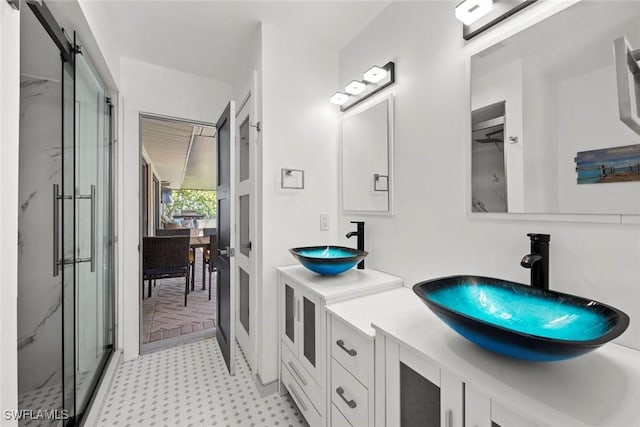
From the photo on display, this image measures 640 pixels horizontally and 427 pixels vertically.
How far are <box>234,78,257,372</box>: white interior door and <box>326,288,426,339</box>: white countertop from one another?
0.92m

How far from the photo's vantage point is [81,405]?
62.4 inches

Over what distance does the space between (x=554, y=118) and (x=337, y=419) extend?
1502 millimetres

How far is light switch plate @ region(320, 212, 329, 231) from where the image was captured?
208cm

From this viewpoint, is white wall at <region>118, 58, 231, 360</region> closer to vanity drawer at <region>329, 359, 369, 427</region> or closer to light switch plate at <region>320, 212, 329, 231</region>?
light switch plate at <region>320, 212, 329, 231</region>

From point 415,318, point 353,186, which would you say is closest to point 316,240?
point 353,186

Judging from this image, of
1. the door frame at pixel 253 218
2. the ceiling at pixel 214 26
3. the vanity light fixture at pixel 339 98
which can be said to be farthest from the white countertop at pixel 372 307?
the ceiling at pixel 214 26

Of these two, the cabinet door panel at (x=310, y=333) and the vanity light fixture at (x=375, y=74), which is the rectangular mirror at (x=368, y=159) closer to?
the vanity light fixture at (x=375, y=74)

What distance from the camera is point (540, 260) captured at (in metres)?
0.93

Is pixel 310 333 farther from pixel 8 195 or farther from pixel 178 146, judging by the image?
pixel 178 146

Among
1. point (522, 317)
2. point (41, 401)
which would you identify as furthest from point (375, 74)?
point (41, 401)

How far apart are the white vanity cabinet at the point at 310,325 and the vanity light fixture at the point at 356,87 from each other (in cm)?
125

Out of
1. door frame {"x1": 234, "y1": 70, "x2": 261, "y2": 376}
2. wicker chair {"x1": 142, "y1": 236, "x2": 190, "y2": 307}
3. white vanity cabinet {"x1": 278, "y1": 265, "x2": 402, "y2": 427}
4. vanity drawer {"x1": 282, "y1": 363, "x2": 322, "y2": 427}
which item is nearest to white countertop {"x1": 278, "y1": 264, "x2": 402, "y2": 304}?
white vanity cabinet {"x1": 278, "y1": 265, "x2": 402, "y2": 427}

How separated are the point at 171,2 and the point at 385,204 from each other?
188cm

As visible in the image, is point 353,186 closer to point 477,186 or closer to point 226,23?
point 477,186
